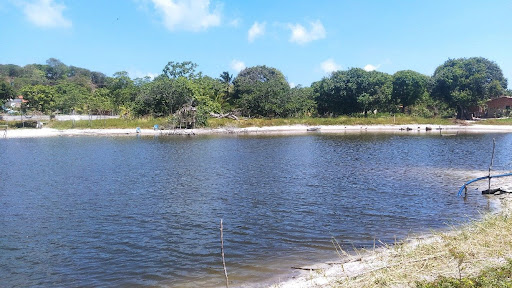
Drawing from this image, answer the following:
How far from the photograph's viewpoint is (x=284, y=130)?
243 ft

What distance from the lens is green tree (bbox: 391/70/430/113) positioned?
264 feet

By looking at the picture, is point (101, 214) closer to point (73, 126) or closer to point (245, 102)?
point (73, 126)

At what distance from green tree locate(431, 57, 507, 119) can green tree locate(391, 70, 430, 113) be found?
8.52 feet

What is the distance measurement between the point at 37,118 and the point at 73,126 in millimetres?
13858

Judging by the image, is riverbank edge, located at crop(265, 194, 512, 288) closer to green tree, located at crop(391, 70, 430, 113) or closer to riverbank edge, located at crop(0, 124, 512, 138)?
riverbank edge, located at crop(0, 124, 512, 138)

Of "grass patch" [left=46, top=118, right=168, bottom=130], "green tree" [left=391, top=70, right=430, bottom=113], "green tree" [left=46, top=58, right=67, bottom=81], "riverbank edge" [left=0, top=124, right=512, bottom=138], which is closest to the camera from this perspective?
"riverbank edge" [left=0, top=124, right=512, bottom=138]

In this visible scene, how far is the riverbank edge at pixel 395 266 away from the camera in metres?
8.07

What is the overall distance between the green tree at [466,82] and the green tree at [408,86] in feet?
8.52

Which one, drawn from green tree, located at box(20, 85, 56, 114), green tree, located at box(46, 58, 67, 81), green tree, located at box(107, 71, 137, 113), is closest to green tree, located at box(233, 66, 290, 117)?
green tree, located at box(107, 71, 137, 113)

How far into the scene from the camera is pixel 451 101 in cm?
7788

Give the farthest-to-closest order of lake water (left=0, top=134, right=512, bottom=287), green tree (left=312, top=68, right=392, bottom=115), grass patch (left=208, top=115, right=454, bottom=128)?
→ green tree (left=312, top=68, right=392, bottom=115) < grass patch (left=208, top=115, right=454, bottom=128) < lake water (left=0, top=134, right=512, bottom=287)

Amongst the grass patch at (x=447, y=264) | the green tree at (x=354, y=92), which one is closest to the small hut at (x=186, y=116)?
the green tree at (x=354, y=92)

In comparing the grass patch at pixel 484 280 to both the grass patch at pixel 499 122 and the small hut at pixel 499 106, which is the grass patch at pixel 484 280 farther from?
the small hut at pixel 499 106

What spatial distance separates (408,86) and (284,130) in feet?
95.4
